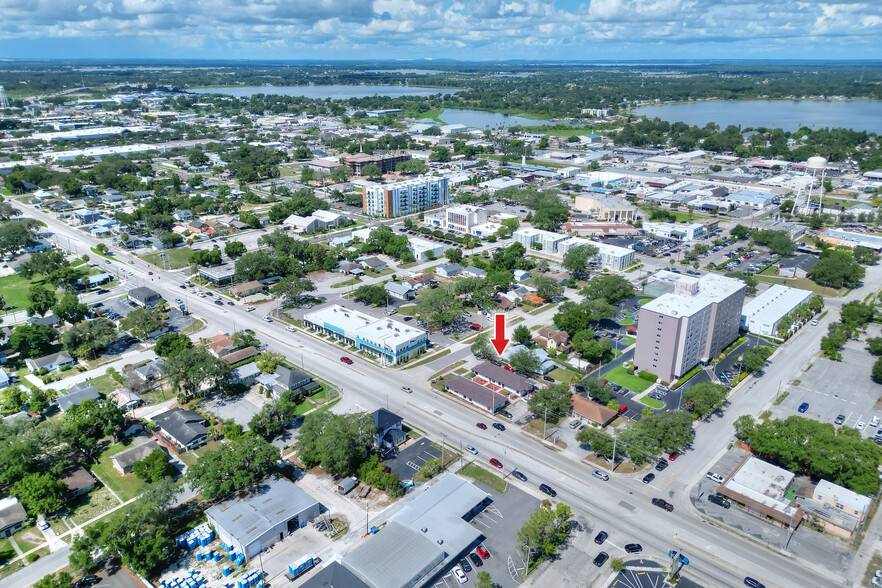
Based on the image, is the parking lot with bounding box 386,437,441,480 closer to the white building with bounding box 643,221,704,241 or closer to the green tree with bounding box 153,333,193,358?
the green tree with bounding box 153,333,193,358

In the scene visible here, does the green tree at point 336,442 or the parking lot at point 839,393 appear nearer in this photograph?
the green tree at point 336,442

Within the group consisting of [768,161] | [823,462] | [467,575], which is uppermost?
[768,161]

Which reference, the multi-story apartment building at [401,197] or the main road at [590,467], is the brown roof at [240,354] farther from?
the multi-story apartment building at [401,197]

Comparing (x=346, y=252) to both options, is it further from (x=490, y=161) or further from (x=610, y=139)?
(x=610, y=139)

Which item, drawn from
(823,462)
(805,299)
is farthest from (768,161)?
(823,462)

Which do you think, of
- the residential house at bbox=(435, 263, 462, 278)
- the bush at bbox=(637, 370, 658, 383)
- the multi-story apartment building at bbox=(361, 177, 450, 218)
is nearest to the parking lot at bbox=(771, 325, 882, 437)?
the bush at bbox=(637, 370, 658, 383)

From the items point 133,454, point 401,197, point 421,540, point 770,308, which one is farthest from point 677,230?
point 133,454

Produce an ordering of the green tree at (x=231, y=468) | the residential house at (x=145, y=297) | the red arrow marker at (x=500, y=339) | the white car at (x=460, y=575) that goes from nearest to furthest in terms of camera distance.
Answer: the white car at (x=460, y=575) → the green tree at (x=231, y=468) → the red arrow marker at (x=500, y=339) → the residential house at (x=145, y=297)

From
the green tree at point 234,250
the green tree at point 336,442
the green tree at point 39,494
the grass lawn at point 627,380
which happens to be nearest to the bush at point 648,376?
the grass lawn at point 627,380
